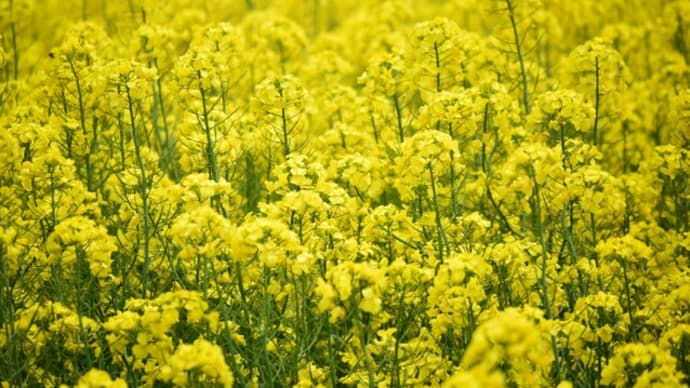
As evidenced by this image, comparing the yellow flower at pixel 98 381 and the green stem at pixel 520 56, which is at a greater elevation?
the green stem at pixel 520 56

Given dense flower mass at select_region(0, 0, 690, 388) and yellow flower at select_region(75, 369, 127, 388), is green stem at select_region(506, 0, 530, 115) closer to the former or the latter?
dense flower mass at select_region(0, 0, 690, 388)

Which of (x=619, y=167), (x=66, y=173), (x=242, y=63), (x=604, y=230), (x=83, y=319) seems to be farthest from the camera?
(x=242, y=63)

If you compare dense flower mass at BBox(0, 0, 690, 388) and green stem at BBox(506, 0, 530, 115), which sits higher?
green stem at BBox(506, 0, 530, 115)

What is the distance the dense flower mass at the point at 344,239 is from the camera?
380cm

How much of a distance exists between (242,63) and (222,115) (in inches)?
74.3

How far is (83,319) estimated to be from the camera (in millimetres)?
4145

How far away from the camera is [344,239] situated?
4.55 m

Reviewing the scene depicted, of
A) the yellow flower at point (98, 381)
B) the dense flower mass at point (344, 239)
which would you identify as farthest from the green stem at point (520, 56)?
the yellow flower at point (98, 381)

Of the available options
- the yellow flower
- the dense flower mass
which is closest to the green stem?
the dense flower mass

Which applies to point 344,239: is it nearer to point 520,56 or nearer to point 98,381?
point 98,381

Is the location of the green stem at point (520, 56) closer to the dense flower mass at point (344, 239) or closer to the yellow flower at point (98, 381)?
the dense flower mass at point (344, 239)

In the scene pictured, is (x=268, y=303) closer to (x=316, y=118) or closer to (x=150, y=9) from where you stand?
(x=316, y=118)

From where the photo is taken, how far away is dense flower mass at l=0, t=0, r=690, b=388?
3801mm

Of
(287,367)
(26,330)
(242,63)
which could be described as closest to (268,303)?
(287,367)
